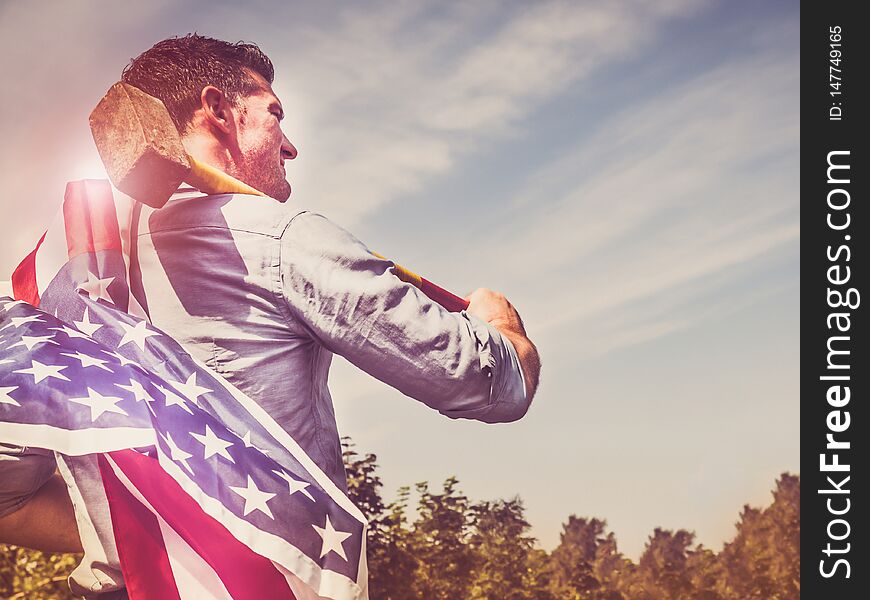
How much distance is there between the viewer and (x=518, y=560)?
11023 mm

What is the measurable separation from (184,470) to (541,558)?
10.4 m

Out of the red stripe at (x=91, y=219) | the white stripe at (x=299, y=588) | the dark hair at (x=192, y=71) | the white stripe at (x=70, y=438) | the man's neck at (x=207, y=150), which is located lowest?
the white stripe at (x=299, y=588)

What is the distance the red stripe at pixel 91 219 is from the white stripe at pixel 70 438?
43cm

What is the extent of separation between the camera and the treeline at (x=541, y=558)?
9719 millimetres

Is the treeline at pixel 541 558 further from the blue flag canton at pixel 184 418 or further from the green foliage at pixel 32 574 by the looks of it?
the blue flag canton at pixel 184 418

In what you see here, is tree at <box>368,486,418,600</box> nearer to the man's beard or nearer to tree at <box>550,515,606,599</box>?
tree at <box>550,515,606,599</box>

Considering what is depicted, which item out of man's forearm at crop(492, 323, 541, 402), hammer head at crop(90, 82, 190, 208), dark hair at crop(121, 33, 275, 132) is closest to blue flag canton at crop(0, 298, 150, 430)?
hammer head at crop(90, 82, 190, 208)

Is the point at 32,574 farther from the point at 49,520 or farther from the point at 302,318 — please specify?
the point at 302,318

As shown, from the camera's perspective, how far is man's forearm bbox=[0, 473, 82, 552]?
178 cm

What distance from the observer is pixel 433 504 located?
34.1 ft

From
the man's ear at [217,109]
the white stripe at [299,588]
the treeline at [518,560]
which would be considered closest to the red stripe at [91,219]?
the man's ear at [217,109]

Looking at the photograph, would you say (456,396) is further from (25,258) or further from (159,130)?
(25,258)
